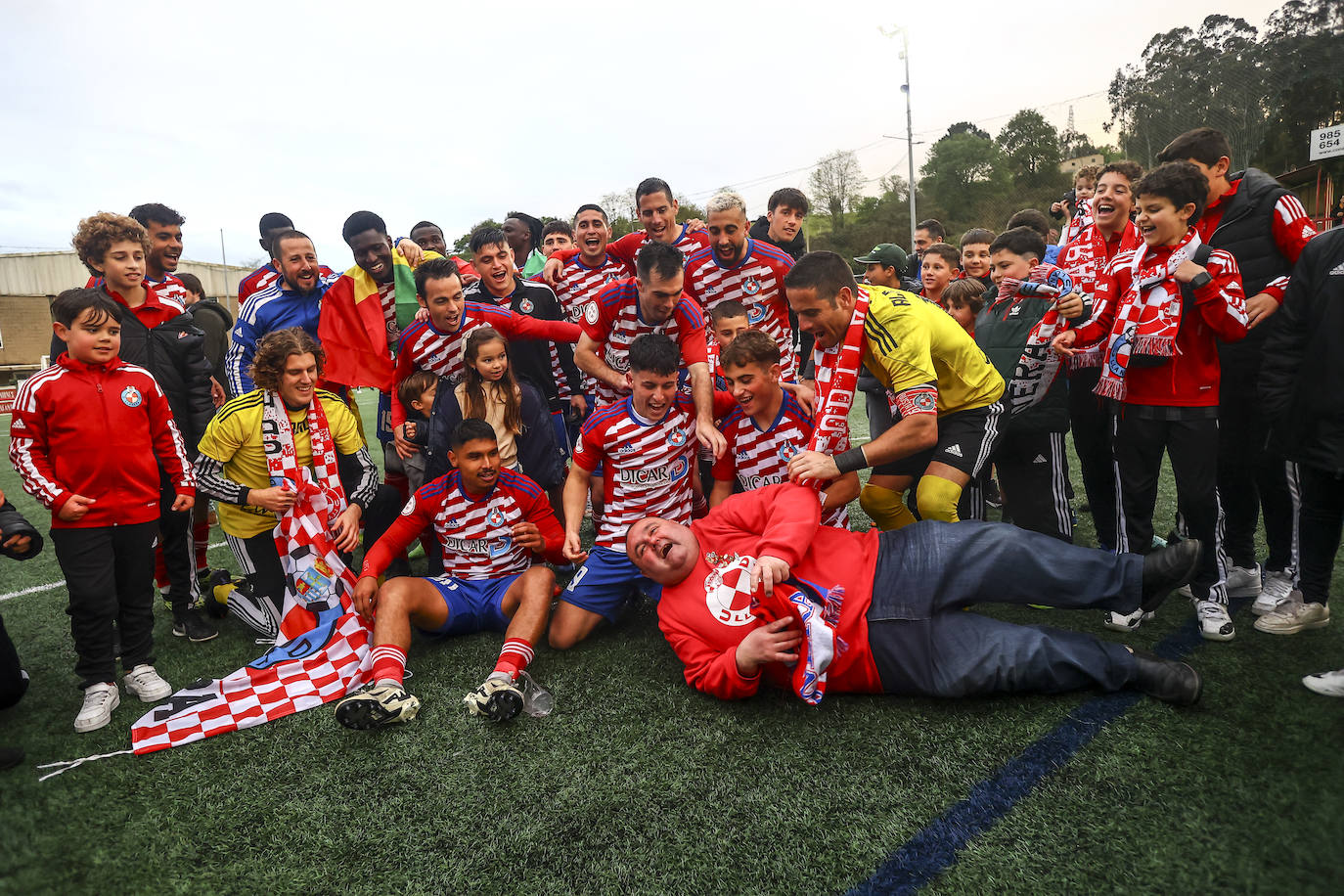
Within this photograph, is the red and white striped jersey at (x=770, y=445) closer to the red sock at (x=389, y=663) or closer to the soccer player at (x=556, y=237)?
the red sock at (x=389, y=663)

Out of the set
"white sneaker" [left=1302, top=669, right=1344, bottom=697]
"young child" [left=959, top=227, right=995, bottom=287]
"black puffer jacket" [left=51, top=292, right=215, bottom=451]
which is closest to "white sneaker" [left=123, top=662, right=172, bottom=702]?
"black puffer jacket" [left=51, top=292, right=215, bottom=451]

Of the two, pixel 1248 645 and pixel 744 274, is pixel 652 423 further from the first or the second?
pixel 1248 645

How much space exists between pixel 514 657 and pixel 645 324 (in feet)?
6.75

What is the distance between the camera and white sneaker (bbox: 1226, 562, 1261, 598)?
3.35 m

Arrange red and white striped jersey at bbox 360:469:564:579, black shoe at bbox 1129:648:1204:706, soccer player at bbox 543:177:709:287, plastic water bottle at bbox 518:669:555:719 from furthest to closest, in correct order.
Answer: soccer player at bbox 543:177:709:287 < red and white striped jersey at bbox 360:469:564:579 < plastic water bottle at bbox 518:669:555:719 < black shoe at bbox 1129:648:1204:706

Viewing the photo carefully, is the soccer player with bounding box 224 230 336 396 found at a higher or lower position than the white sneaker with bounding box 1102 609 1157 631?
higher

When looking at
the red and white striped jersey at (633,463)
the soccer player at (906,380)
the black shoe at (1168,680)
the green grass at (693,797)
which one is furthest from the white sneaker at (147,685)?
the black shoe at (1168,680)

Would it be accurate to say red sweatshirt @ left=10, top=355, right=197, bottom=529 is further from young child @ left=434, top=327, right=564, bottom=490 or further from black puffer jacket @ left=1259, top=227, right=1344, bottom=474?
black puffer jacket @ left=1259, top=227, right=1344, bottom=474

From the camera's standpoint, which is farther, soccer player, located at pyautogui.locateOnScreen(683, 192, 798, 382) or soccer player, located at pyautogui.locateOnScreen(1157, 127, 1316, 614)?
soccer player, located at pyautogui.locateOnScreen(683, 192, 798, 382)

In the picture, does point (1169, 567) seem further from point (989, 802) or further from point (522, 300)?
point (522, 300)

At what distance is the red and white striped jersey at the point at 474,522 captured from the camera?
11.4 ft

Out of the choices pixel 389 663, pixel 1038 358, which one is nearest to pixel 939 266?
pixel 1038 358

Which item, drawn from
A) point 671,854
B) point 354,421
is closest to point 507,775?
point 671,854

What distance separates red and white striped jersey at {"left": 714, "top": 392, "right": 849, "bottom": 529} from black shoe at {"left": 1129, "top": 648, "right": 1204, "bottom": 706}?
4.49 feet
